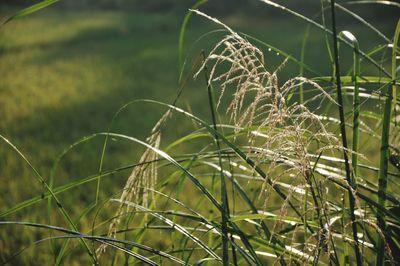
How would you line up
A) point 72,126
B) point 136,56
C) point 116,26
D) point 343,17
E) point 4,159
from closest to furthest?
point 4,159 < point 72,126 < point 136,56 < point 343,17 < point 116,26

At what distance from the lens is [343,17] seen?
31.5 ft

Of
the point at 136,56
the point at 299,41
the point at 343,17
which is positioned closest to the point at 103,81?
the point at 136,56

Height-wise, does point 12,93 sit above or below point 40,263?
below

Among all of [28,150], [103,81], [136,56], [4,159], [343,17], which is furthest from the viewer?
[343,17]

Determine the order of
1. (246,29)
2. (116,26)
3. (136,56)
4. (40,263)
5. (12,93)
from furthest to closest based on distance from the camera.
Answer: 1. (116,26)
2. (246,29)
3. (136,56)
4. (12,93)
5. (40,263)

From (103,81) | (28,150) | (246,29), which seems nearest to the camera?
(28,150)

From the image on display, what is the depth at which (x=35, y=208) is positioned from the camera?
2502 mm

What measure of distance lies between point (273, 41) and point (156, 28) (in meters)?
3.17

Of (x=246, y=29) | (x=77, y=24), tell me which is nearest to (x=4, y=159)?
(x=246, y=29)

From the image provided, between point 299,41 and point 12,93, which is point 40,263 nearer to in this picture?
point 12,93

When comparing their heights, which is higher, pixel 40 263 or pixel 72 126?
pixel 40 263

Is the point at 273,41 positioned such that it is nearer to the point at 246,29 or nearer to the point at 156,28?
the point at 246,29

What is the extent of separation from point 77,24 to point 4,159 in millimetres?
8209

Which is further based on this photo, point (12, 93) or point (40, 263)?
point (12, 93)
